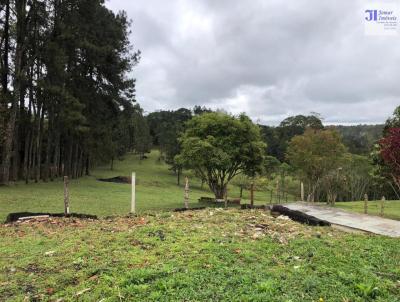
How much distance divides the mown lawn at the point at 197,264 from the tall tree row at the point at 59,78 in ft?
45.7

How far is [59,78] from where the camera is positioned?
21.1 m

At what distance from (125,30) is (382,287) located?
26671 millimetres

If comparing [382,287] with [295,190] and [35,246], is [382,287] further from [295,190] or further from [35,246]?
[295,190]

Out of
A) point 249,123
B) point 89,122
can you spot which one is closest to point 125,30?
point 89,122

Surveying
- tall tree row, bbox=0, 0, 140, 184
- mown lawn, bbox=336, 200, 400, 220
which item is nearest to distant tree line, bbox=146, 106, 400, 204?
mown lawn, bbox=336, 200, 400, 220

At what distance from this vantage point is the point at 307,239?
6.75 metres

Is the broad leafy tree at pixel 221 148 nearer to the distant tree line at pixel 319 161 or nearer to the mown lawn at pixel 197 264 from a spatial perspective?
the distant tree line at pixel 319 161

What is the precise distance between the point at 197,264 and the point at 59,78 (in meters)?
19.7

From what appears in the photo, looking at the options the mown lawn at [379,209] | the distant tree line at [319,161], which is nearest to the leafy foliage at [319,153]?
the distant tree line at [319,161]

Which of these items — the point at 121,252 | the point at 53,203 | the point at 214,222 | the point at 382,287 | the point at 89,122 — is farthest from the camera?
the point at 89,122

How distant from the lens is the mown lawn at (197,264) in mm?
4012

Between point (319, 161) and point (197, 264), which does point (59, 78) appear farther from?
point (197, 264)

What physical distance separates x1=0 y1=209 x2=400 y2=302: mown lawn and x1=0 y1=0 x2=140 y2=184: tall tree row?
13.9 meters

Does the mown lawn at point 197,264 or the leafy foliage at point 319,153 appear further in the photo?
the leafy foliage at point 319,153
